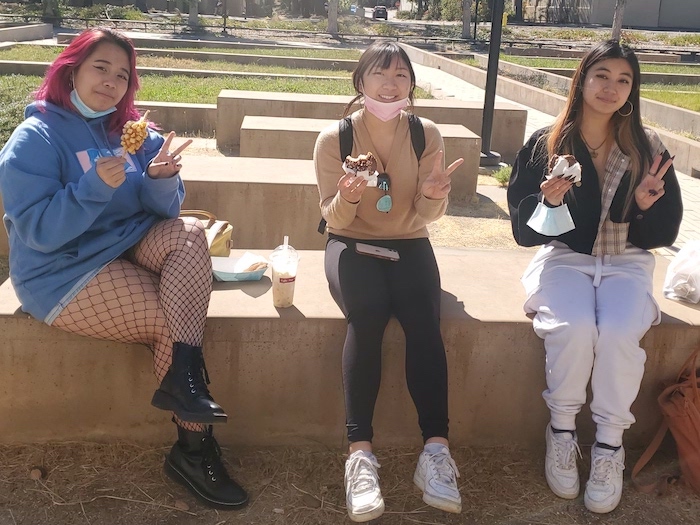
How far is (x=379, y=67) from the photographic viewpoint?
120 inches

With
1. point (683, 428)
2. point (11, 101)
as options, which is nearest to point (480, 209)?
point (683, 428)

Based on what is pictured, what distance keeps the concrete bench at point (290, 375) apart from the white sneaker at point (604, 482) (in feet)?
1.41

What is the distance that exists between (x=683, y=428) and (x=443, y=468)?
3.36ft

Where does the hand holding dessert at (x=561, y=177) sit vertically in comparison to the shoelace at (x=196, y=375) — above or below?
Answer: above

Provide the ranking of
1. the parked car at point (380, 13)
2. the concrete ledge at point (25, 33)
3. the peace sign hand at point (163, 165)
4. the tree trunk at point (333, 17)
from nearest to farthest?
the peace sign hand at point (163, 165) → the concrete ledge at point (25, 33) → the tree trunk at point (333, 17) → the parked car at point (380, 13)

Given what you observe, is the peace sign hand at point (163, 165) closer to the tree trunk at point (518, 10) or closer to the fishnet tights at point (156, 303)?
the fishnet tights at point (156, 303)

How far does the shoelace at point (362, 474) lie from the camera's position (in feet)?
8.27

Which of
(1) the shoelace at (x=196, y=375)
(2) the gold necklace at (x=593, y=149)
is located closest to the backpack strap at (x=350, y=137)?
(2) the gold necklace at (x=593, y=149)

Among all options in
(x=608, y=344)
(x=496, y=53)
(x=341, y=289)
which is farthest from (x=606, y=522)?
(x=496, y=53)

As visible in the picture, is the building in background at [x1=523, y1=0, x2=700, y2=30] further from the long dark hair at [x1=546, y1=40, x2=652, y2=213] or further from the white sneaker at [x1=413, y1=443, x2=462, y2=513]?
the white sneaker at [x1=413, y1=443, x2=462, y2=513]

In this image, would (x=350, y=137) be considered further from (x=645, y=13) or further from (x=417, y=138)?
(x=645, y=13)

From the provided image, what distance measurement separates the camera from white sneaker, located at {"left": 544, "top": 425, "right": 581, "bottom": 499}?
2.82 metres

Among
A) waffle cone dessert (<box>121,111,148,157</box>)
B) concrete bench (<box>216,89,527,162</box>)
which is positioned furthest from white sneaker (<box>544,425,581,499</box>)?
concrete bench (<box>216,89,527,162</box>)

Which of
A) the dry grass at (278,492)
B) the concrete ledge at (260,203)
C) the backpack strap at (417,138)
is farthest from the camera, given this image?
the concrete ledge at (260,203)
